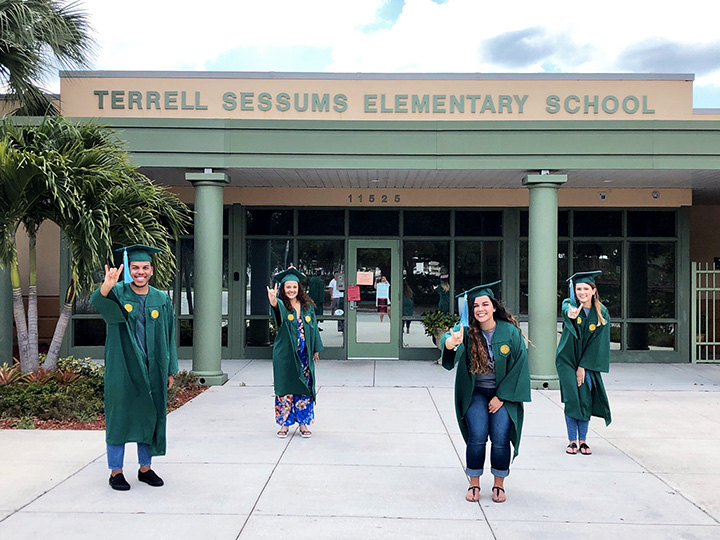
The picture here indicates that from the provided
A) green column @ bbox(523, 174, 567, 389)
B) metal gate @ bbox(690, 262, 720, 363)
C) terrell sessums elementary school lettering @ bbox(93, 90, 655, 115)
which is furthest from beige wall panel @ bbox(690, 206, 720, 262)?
green column @ bbox(523, 174, 567, 389)

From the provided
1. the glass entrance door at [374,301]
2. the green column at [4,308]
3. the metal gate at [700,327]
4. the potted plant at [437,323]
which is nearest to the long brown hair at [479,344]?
the potted plant at [437,323]

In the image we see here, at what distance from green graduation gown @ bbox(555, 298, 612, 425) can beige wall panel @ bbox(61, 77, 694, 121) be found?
5.42 meters

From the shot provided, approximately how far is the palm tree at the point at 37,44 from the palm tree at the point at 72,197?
1.66 m

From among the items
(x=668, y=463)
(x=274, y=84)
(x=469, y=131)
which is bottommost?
(x=668, y=463)

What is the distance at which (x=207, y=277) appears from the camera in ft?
34.2

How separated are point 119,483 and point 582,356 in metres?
4.26

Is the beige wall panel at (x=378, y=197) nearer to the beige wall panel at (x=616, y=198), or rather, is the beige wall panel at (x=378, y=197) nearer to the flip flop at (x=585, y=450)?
the beige wall panel at (x=616, y=198)

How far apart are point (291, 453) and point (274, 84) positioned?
23.0 ft

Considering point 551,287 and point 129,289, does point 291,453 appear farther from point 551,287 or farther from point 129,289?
point 551,287

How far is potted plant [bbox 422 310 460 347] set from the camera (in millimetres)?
12508

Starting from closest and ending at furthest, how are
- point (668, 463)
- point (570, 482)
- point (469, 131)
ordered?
point (570, 482)
point (668, 463)
point (469, 131)

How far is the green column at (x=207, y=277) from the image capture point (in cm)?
1041

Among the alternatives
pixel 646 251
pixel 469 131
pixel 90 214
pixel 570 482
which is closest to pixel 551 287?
pixel 469 131

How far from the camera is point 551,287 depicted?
10398mm
